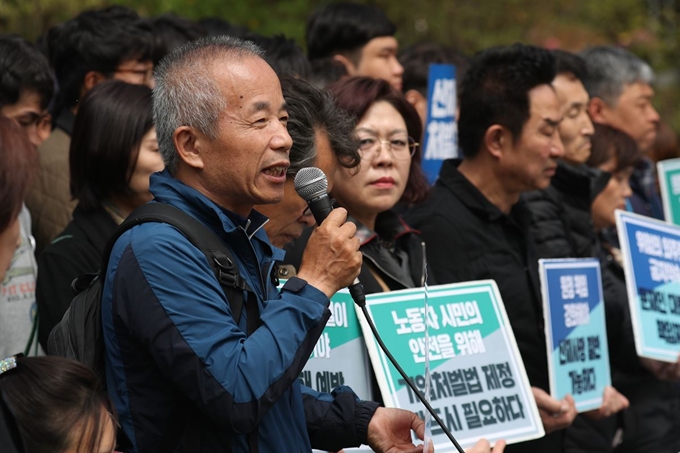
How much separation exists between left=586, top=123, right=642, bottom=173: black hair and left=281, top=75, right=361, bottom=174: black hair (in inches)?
137

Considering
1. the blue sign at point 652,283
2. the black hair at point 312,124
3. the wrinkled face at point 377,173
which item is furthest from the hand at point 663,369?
the black hair at point 312,124

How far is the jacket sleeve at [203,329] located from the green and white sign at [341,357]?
122 centimetres

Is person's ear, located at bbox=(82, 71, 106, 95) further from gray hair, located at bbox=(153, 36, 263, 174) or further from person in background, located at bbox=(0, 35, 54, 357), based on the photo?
gray hair, located at bbox=(153, 36, 263, 174)

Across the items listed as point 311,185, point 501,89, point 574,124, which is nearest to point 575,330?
point 501,89

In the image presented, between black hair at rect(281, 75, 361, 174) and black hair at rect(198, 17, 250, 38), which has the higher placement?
black hair at rect(198, 17, 250, 38)

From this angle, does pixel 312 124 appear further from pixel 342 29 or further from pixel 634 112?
pixel 634 112

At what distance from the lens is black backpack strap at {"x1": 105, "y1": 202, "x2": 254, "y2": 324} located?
296cm

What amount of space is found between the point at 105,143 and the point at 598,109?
5.41 meters

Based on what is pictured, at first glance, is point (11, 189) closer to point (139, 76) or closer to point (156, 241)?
point (156, 241)

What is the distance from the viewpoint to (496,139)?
5.70 metres

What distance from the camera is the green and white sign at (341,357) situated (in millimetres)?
4129

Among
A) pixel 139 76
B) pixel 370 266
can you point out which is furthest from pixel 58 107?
pixel 370 266

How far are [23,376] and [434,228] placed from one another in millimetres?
2851

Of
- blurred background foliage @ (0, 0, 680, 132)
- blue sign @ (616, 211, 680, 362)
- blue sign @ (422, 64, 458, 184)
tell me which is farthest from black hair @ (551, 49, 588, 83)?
blurred background foliage @ (0, 0, 680, 132)
